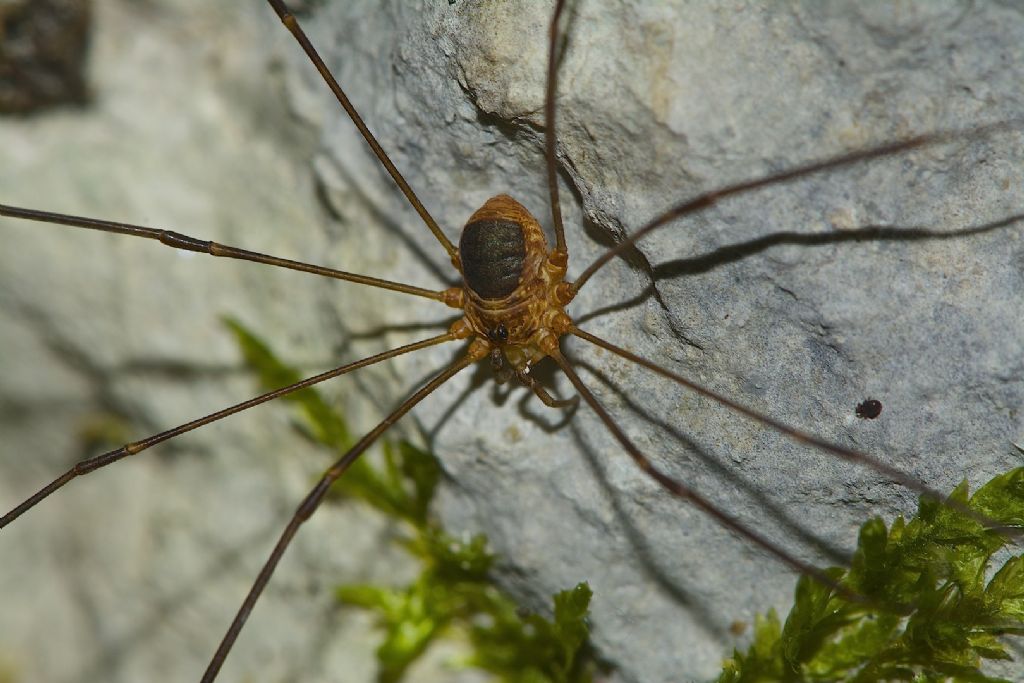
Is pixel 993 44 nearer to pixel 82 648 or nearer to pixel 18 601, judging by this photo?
pixel 82 648

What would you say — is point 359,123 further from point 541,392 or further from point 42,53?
point 42,53

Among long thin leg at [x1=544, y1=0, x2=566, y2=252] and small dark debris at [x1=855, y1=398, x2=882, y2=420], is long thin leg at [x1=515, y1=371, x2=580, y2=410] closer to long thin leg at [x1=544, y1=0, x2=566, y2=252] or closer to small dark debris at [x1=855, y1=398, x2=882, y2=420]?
long thin leg at [x1=544, y1=0, x2=566, y2=252]

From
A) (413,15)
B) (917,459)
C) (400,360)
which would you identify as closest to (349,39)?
(413,15)

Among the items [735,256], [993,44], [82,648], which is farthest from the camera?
[82,648]

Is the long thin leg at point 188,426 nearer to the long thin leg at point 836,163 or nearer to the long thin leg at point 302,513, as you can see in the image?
the long thin leg at point 302,513

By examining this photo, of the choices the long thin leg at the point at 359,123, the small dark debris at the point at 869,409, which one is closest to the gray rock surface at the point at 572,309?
the small dark debris at the point at 869,409
